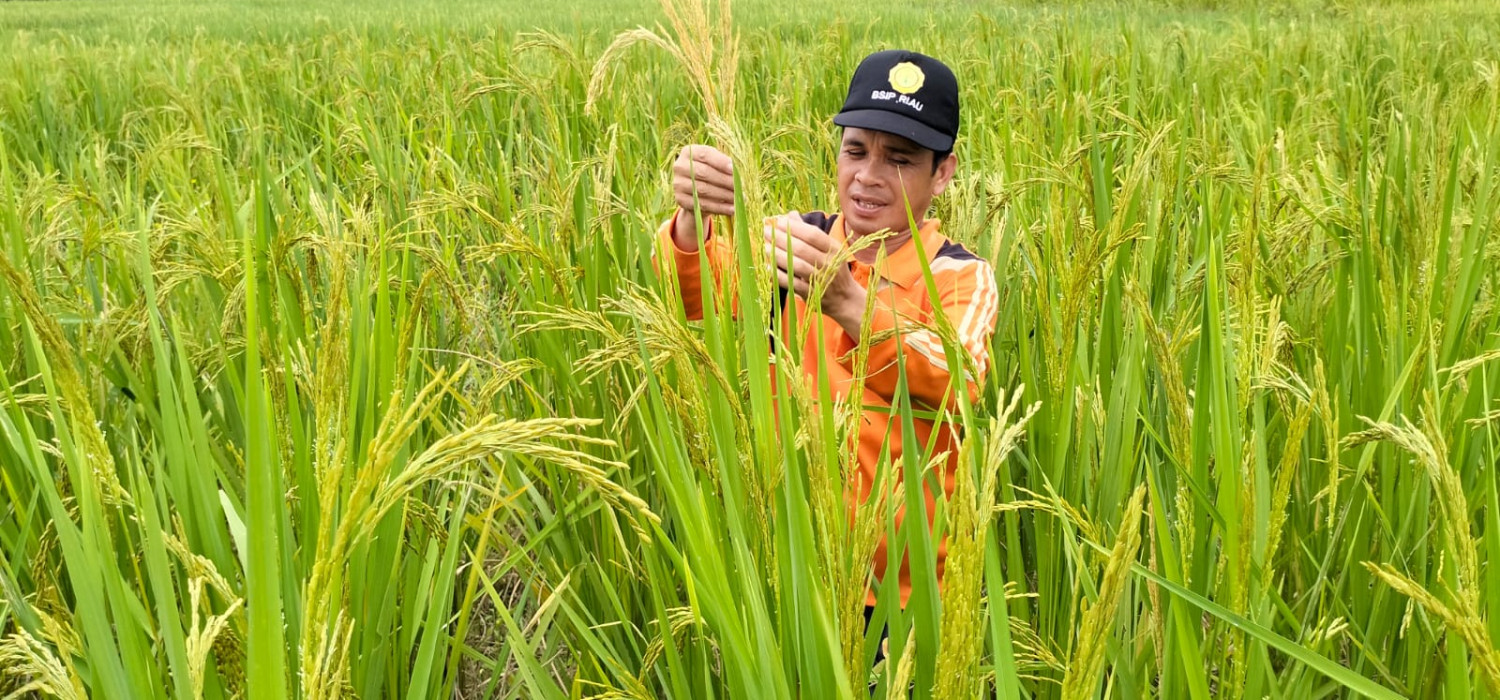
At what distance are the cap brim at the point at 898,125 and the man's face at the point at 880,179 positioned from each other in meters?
0.03

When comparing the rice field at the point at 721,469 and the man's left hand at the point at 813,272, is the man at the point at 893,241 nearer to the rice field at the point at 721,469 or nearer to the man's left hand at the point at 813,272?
the man's left hand at the point at 813,272

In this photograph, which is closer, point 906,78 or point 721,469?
point 721,469

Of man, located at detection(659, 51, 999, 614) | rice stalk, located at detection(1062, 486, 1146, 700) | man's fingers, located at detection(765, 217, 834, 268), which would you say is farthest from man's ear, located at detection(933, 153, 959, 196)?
rice stalk, located at detection(1062, 486, 1146, 700)

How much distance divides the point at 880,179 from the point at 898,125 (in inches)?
3.9

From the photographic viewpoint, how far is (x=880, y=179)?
1.74 metres

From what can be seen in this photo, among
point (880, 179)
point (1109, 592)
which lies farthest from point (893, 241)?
point (1109, 592)

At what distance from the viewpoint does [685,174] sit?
1.47 m

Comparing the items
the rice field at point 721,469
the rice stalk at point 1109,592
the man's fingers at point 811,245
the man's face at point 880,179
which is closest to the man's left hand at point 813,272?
the man's fingers at point 811,245

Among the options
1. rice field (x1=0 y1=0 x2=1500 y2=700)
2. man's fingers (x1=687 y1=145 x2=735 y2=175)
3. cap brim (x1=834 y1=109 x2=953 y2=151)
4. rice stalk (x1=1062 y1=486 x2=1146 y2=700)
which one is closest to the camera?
rice stalk (x1=1062 y1=486 x2=1146 y2=700)

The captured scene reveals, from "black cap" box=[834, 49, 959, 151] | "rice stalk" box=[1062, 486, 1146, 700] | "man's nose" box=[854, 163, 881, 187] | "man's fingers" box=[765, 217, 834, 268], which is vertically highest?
"black cap" box=[834, 49, 959, 151]

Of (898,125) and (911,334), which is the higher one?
(898,125)

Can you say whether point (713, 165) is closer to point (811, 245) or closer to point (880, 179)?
point (811, 245)

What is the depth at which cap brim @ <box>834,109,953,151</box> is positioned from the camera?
1708 mm

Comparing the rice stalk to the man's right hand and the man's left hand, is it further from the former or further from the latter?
the man's right hand
